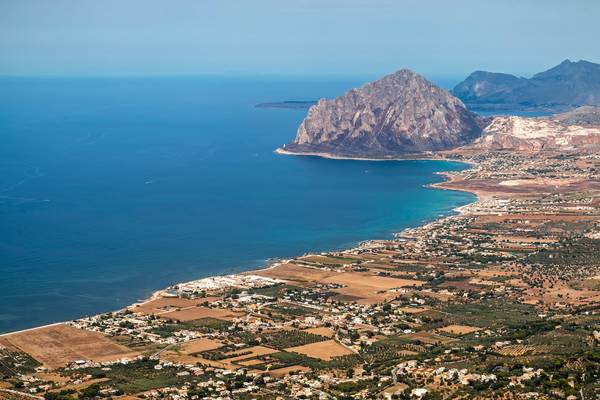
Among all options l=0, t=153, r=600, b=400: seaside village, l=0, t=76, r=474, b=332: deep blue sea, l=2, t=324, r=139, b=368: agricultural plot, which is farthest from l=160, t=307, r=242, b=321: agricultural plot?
l=2, t=324, r=139, b=368: agricultural plot

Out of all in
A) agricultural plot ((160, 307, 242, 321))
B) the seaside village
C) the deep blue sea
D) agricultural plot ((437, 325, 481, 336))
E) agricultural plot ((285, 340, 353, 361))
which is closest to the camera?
the seaside village

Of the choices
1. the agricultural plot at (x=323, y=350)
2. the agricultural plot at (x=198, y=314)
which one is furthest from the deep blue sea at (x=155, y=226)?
the agricultural plot at (x=323, y=350)

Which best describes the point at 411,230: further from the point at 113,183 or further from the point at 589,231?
the point at 113,183

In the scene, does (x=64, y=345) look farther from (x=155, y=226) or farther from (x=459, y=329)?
(x=155, y=226)

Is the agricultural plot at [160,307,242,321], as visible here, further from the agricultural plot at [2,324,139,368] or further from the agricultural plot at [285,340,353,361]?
the agricultural plot at [285,340,353,361]

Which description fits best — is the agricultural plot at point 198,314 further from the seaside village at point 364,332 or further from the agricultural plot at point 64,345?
the agricultural plot at point 64,345

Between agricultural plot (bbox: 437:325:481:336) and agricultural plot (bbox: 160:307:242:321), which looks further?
agricultural plot (bbox: 160:307:242:321)

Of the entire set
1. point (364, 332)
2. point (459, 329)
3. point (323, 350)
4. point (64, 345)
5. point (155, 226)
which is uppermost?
point (155, 226)

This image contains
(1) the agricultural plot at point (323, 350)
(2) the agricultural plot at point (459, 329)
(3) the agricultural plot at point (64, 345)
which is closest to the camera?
(1) the agricultural plot at point (323, 350)

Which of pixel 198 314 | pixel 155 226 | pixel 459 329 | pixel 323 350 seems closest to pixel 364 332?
pixel 323 350
